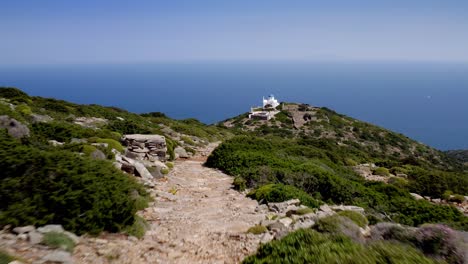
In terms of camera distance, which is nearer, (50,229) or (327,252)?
(327,252)

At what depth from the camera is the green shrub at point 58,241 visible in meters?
6.04

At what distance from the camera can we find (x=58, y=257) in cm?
567

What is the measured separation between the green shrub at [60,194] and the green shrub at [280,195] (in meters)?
5.50

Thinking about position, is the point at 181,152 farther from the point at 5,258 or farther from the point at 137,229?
the point at 5,258

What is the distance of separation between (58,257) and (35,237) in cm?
73

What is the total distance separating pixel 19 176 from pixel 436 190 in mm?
21350

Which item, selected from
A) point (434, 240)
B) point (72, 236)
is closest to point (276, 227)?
point (434, 240)

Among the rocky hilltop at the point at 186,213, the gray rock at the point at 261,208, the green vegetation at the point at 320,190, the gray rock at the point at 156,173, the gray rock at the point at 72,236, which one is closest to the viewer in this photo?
the rocky hilltop at the point at 186,213

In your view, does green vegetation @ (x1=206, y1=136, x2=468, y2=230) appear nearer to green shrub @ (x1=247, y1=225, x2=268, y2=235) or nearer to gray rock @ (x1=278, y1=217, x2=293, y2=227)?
gray rock @ (x1=278, y1=217, x2=293, y2=227)

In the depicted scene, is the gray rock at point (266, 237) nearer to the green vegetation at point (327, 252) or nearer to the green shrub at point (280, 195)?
the green vegetation at point (327, 252)

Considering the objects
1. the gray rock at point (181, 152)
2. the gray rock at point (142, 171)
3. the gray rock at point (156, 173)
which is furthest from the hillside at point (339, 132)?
the gray rock at point (142, 171)

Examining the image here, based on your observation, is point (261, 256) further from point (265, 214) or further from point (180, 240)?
point (265, 214)

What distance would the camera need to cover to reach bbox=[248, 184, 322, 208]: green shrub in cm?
1197

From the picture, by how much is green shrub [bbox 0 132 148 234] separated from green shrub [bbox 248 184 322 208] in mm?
5504
